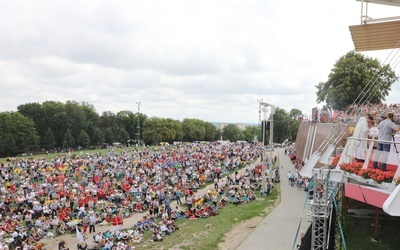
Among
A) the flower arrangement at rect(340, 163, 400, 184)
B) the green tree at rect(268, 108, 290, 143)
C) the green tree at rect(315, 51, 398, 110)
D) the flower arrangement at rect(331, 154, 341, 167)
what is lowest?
the flower arrangement at rect(340, 163, 400, 184)

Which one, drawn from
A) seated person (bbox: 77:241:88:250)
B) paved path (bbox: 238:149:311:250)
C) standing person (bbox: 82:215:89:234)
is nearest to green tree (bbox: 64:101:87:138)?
paved path (bbox: 238:149:311:250)

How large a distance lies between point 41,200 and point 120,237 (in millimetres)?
9609

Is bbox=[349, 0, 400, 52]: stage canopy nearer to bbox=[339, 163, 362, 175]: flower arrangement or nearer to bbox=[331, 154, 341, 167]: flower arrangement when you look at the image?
bbox=[331, 154, 341, 167]: flower arrangement

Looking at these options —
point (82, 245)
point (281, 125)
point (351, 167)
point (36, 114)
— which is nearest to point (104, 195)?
point (82, 245)

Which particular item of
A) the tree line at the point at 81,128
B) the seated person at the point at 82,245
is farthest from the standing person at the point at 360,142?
the tree line at the point at 81,128

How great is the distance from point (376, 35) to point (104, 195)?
2013cm

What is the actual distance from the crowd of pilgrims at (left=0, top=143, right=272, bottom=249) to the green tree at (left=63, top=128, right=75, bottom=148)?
32.4 metres

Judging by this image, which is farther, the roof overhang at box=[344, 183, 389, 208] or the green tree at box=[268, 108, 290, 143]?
the green tree at box=[268, 108, 290, 143]

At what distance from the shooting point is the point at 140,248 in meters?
17.2

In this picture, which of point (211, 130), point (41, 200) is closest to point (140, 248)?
point (41, 200)

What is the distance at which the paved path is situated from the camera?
55.0 ft

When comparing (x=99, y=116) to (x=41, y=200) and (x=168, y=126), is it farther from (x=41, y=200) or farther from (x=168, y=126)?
(x=41, y=200)

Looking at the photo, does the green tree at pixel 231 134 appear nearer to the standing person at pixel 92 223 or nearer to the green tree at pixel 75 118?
the green tree at pixel 75 118

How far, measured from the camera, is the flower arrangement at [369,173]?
27.9ft
